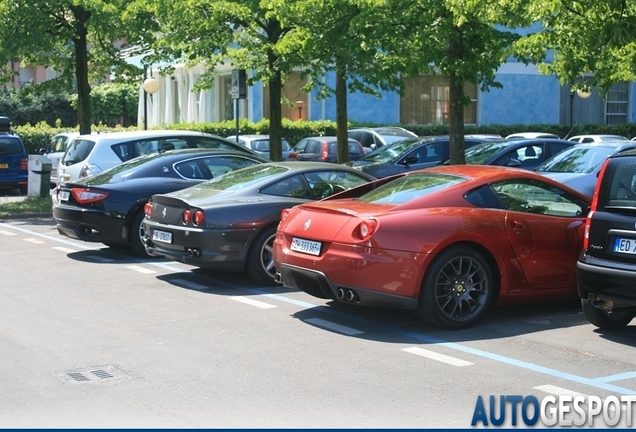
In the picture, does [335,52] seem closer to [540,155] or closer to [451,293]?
[540,155]

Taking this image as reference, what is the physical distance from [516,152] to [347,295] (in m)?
11.5

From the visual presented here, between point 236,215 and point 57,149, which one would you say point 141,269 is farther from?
point 57,149

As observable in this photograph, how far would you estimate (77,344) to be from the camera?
8828 mm

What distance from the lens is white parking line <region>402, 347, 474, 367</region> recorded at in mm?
8148

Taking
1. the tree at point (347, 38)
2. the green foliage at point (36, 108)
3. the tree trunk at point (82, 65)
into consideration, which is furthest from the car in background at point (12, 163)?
the green foliage at point (36, 108)

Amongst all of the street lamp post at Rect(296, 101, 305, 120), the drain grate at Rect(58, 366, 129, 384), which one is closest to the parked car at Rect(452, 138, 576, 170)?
the drain grate at Rect(58, 366, 129, 384)

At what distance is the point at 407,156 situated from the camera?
21.3 m

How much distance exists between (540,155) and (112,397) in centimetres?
1469

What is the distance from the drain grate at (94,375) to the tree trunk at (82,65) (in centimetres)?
1658

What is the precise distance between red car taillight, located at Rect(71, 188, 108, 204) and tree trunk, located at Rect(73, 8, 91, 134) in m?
9.90

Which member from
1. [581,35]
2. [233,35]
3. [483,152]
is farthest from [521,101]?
[581,35]

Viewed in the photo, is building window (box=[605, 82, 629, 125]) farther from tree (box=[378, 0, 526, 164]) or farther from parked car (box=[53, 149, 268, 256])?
parked car (box=[53, 149, 268, 256])

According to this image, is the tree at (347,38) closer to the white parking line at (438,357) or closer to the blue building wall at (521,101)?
the white parking line at (438,357)

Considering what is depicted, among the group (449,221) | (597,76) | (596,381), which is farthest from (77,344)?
(597,76)
